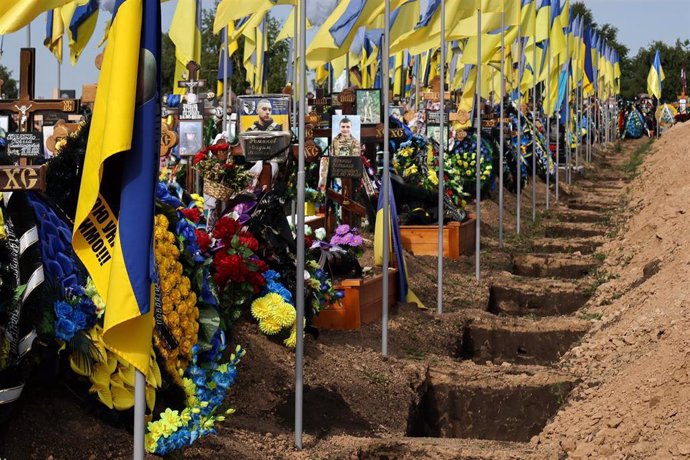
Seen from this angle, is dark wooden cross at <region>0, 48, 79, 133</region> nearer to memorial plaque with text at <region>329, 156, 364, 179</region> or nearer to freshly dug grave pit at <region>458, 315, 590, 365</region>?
memorial plaque with text at <region>329, 156, 364, 179</region>

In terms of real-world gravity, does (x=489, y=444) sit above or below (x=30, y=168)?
below

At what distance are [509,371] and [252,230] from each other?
2.68 meters

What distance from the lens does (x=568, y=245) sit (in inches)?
823

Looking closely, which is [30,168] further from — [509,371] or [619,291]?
[619,291]

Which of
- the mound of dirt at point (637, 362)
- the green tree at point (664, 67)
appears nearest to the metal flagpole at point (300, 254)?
the mound of dirt at point (637, 362)

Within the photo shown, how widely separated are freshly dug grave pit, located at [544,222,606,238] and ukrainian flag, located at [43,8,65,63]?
32.3ft

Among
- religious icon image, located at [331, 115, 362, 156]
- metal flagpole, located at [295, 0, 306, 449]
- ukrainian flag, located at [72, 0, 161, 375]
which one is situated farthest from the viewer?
religious icon image, located at [331, 115, 362, 156]

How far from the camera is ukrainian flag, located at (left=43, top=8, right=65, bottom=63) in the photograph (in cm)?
1683

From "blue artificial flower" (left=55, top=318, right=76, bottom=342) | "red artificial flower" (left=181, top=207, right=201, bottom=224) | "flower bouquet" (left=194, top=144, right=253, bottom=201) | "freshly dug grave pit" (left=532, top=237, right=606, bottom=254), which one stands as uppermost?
"flower bouquet" (left=194, top=144, right=253, bottom=201)

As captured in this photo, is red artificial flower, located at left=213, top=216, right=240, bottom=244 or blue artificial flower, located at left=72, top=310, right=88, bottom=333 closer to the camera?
blue artificial flower, located at left=72, top=310, right=88, bottom=333

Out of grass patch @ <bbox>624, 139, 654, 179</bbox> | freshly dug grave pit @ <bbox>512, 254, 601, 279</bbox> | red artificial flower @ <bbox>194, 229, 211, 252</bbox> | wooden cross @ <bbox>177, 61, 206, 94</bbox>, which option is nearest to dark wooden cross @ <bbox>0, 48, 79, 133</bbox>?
red artificial flower @ <bbox>194, 229, 211, 252</bbox>

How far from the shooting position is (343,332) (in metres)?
11.4

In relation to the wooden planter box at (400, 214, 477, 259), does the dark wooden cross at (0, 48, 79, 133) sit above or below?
above

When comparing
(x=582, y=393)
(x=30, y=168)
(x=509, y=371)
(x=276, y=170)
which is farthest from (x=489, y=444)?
(x=30, y=168)
